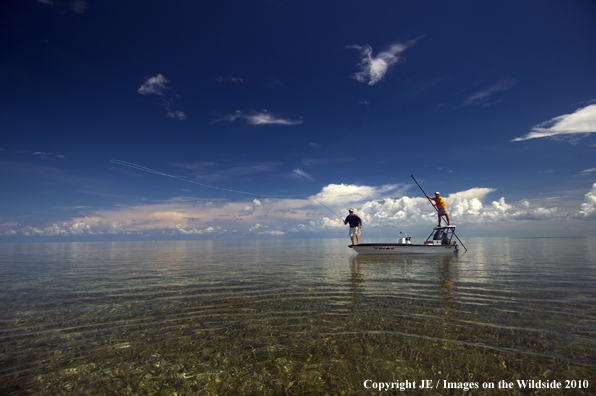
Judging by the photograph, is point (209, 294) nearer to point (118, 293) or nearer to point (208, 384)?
point (118, 293)

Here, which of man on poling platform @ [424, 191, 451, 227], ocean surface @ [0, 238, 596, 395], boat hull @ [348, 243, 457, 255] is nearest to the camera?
ocean surface @ [0, 238, 596, 395]

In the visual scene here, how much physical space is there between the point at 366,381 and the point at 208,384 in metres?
2.75

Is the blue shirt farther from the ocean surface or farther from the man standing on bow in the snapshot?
the ocean surface

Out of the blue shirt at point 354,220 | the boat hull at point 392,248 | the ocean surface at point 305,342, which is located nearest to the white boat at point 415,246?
the boat hull at point 392,248

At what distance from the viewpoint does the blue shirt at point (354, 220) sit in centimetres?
2642

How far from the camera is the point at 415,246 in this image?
2522cm

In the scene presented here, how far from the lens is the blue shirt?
86.7 feet

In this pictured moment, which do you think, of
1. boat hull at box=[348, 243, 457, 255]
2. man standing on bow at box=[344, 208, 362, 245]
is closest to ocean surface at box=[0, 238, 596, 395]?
boat hull at box=[348, 243, 457, 255]

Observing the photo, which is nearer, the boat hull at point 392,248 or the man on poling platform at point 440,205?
the boat hull at point 392,248

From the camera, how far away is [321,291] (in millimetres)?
10898

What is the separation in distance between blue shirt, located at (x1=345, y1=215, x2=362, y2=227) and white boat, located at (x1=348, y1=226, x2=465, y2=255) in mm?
2178

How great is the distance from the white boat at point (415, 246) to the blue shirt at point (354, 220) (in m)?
2.18

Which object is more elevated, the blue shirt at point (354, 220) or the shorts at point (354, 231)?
the blue shirt at point (354, 220)

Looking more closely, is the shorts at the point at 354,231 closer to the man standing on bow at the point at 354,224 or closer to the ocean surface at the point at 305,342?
the man standing on bow at the point at 354,224
